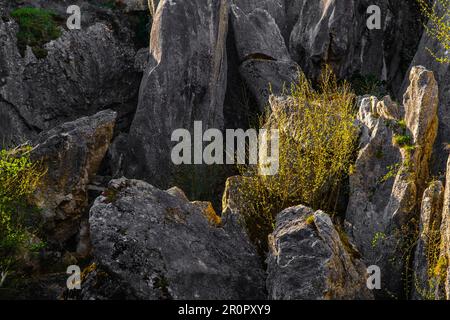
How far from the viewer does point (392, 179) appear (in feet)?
55.2

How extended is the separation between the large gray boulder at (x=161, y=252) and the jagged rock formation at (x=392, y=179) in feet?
11.3

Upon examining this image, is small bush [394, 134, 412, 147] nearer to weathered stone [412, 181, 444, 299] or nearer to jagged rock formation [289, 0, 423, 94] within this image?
weathered stone [412, 181, 444, 299]

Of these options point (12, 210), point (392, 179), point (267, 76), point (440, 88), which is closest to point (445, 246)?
point (392, 179)

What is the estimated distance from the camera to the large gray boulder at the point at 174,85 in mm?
23266

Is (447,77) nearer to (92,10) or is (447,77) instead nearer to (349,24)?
(349,24)

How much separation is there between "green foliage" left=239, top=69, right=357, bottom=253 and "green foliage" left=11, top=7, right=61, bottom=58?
505 inches

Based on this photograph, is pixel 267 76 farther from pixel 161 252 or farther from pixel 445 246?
pixel 161 252

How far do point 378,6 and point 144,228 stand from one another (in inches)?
721

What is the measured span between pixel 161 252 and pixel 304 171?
4.60m

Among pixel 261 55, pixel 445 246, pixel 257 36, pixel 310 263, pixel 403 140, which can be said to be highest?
pixel 257 36

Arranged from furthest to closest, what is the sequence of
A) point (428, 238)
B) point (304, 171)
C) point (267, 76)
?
point (267, 76) → point (304, 171) → point (428, 238)

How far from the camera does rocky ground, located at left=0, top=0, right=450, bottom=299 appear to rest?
525 inches

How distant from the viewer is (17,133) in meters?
24.0
